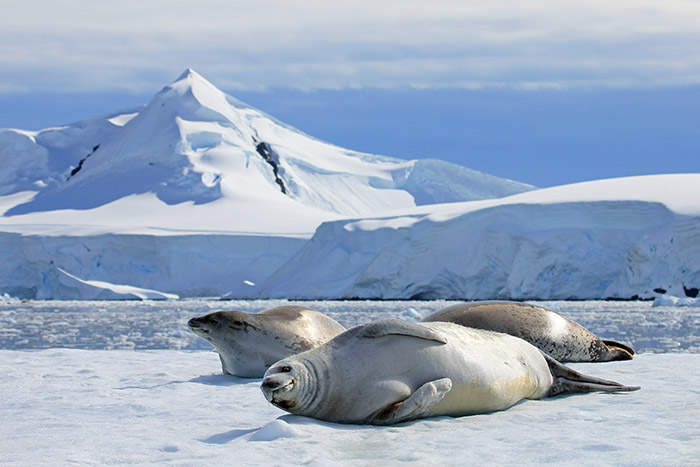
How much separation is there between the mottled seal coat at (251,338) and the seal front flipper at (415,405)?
210 centimetres

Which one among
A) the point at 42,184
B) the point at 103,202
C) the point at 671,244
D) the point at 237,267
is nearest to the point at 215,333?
the point at 671,244

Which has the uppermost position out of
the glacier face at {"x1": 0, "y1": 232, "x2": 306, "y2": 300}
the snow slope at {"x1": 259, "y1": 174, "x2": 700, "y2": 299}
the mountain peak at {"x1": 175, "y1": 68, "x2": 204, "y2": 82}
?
the mountain peak at {"x1": 175, "y1": 68, "x2": 204, "y2": 82}

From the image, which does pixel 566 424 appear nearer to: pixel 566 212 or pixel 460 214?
pixel 566 212

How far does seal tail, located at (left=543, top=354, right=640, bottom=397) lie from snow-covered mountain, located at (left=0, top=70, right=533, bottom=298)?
3027 cm

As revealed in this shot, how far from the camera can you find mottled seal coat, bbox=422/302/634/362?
5.71 metres

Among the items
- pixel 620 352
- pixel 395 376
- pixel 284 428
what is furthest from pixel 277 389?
pixel 620 352

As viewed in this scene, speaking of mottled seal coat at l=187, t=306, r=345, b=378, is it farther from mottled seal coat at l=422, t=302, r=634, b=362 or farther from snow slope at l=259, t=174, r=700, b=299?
snow slope at l=259, t=174, r=700, b=299

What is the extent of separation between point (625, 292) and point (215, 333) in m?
23.5

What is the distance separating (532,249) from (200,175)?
26.1m

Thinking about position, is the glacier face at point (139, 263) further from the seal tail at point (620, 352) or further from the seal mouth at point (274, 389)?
the seal mouth at point (274, 389)

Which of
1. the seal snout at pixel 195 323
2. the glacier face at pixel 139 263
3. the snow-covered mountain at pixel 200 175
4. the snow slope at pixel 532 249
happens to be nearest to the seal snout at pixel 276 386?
the seal snout at pixel 195 323

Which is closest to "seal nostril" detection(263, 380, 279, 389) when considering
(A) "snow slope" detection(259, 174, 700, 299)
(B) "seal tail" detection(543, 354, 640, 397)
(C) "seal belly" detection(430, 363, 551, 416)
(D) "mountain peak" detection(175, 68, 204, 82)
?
(C) "seal belly" detection(430, 363, 551, 416)

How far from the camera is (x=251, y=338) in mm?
5504

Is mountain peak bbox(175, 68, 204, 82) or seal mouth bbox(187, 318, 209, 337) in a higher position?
mountain peak bbox(175, 68, 204, 82)
